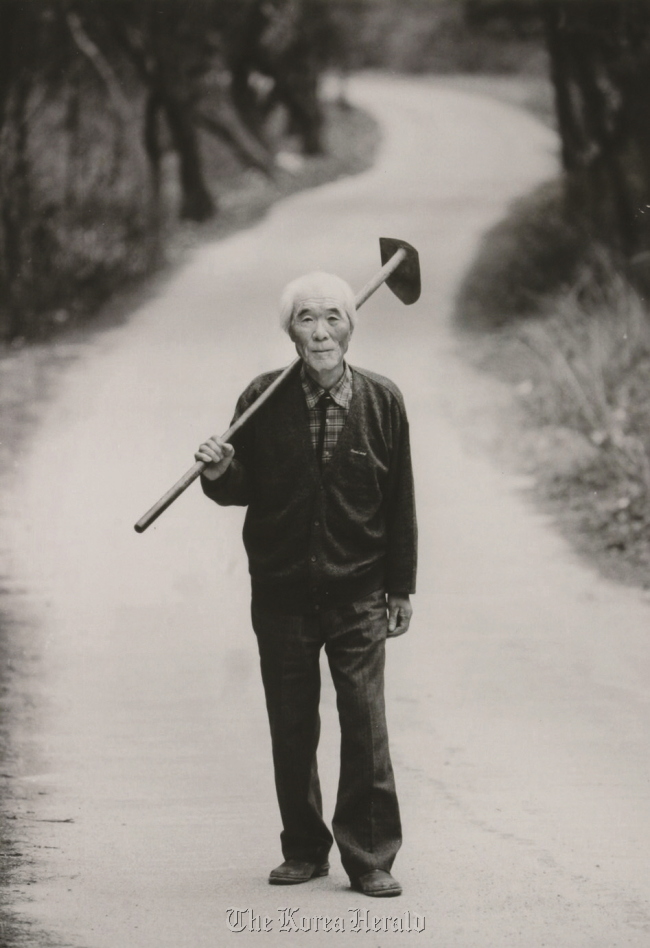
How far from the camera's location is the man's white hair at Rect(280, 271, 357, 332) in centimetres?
397

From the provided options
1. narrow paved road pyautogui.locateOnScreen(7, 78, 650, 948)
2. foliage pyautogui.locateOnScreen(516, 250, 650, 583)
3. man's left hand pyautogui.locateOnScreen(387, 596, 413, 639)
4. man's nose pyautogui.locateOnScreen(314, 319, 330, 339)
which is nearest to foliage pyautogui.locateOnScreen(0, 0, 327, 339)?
narrow paved road pyautogui.locateOnScreen(7, 78, 650, 948)

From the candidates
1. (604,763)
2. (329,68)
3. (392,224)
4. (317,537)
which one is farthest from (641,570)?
(329,68)

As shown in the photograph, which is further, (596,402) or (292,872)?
(596,402)

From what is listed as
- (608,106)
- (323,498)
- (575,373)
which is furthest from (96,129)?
(323,498)

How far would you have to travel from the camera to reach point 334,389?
4141 millimetres

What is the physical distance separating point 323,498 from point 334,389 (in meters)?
0.30

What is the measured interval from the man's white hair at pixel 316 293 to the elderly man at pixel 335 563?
0.21ft

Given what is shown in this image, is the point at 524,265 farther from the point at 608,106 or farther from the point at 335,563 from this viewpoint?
the point at 335,563

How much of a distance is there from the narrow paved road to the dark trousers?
0.19 m

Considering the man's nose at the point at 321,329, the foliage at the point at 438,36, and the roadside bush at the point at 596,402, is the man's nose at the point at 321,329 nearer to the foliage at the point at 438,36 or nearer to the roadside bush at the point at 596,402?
the roadside bush at the point at 596,402

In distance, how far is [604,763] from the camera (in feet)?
18.0

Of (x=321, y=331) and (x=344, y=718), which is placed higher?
(x=321, y=331)

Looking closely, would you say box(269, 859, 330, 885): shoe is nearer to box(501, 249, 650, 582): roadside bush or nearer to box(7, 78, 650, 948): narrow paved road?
box(7, 78, 650, 948): narrow paved road

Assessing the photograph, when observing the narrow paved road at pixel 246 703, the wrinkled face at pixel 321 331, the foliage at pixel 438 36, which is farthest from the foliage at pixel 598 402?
the wrinkled face at pixel 321 331
